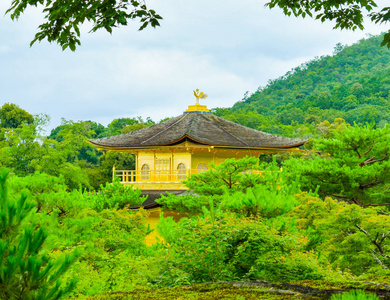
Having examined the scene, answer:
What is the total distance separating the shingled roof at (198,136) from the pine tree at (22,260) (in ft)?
56.0

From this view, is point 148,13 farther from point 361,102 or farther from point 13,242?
point 361,102

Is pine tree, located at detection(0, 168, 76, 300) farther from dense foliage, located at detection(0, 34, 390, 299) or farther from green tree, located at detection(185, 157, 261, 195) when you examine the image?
green tree, located at detection(185, 157, 261, 195)

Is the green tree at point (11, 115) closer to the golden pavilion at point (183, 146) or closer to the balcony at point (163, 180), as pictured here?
the golden pavilion at point (183, 146)

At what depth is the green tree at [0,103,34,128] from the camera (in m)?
38.7

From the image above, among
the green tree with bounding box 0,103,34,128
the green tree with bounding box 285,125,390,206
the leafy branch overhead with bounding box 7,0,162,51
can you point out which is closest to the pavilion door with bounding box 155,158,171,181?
the green tree with bounding box 285,125,390,206

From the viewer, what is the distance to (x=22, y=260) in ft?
9.00

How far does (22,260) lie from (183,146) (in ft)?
58.4

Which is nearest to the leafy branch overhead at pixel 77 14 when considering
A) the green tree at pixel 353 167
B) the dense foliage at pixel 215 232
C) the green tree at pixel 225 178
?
the dense foliage at pixel 215 232

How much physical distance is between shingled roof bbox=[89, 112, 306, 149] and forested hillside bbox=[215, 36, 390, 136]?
76.6ft

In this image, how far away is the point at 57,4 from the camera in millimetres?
4965

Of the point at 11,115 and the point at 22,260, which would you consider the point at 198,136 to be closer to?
the point at 22,260

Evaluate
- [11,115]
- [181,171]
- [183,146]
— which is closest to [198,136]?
[183,146]

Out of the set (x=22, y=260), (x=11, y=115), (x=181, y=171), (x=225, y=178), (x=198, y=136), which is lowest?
(x=181, y=171)

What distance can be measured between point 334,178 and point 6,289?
556 inches
